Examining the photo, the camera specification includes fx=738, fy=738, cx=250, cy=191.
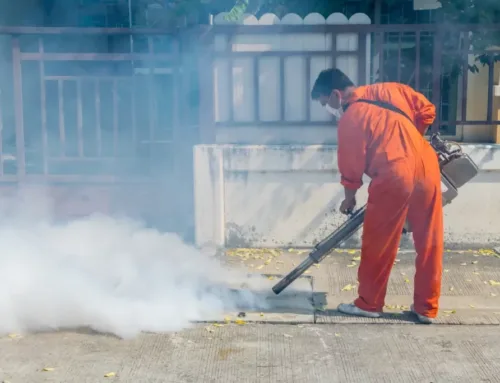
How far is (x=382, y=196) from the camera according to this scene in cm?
444

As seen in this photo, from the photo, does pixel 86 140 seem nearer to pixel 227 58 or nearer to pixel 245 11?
pixel 227 58

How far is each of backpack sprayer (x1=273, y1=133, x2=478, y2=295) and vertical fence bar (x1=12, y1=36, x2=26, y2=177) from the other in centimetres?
290

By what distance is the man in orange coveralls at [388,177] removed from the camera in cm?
441

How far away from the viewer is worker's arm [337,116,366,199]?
4418mm

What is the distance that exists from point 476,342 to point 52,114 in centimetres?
414

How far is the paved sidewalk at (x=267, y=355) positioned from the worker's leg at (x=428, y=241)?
0.17 meters

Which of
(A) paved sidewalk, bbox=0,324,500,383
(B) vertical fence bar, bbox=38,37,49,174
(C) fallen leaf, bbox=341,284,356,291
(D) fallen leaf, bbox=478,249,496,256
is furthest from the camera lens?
(B) vertical fence bar, bbox=38,37,49,174

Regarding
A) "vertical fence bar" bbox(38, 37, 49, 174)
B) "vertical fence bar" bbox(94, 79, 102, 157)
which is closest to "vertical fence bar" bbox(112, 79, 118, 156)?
"vertical fence bar" bbox(94, 79, 102, 157)

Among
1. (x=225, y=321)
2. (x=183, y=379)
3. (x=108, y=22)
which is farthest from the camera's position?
(x=108, y=22)

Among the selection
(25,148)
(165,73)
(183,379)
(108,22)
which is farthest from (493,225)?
(108,22)

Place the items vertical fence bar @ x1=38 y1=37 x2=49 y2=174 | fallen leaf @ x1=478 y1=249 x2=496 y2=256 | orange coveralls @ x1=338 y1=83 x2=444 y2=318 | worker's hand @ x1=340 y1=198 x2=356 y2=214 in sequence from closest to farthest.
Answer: orange coveralls @ x1=338 y1=83 x2=444 y2=318
worker's hand @ x1=340 y1=198 x2=356 y2=214
fallen leaf @ x1=478 y1=249 x2=496 y2=256
vertical fence bar @ x1=38 y1=37 x2=49 y2=174

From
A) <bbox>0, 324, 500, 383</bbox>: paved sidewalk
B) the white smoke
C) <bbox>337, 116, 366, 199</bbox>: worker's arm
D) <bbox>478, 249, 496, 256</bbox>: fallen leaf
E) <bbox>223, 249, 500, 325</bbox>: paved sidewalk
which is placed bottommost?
<bbox>0, 324, 500, 383</bbox>: paved sidewalk

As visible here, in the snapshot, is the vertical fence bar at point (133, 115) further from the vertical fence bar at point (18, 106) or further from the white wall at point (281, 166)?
the vertical fence bar at point (18, 106)

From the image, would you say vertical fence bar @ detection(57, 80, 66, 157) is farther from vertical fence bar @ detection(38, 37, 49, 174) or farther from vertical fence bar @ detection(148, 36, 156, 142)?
vertical fence bar @ detection(148, 36, 156, 142)
